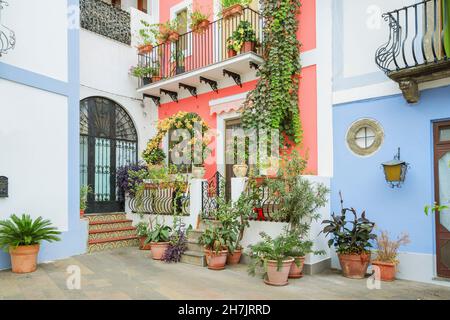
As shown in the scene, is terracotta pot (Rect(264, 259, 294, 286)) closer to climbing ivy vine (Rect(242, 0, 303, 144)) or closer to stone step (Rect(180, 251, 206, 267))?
stone step (Rect(180, 251, 206, 267))

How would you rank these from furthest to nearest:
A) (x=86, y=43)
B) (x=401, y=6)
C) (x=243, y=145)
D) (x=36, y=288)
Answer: (x=86, y=43)
(x=243, y=145)
(x=401, y=6)
(x=36, y=288)

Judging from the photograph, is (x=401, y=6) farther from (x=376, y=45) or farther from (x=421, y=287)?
(x=421, y=287)

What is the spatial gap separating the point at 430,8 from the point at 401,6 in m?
0.54

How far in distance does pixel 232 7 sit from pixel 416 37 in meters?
4.10

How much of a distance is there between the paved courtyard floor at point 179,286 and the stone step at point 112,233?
1.44 meters

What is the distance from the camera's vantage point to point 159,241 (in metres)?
7.41

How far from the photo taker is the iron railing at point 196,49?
336 inches

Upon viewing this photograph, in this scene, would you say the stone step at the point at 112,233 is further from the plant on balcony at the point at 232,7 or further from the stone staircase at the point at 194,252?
the plant on balcony at the point at 232,7

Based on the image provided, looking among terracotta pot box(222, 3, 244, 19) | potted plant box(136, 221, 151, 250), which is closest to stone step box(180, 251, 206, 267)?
potted plant box(136, 221, 151, 250)

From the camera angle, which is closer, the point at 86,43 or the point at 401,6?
the point at 401,6

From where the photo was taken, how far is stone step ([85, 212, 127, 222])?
873cm

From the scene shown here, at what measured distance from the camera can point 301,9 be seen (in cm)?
761

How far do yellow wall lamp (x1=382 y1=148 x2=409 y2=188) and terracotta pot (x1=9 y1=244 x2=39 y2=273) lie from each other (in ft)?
20.1
